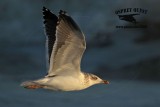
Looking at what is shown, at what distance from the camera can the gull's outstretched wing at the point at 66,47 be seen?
48.2 feet

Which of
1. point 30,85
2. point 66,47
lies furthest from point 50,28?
point 30,85

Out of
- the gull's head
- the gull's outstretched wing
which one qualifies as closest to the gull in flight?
the gull's outstretched wing

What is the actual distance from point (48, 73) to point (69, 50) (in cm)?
104

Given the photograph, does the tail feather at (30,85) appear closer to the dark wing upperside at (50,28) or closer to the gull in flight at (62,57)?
the gull in flight at (62,57)

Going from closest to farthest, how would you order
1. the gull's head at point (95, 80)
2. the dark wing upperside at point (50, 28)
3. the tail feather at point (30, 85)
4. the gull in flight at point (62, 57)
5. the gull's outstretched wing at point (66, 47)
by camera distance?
the gull's outstretched wing at point (66, 47), the gull in flight at point (62, 57), the tail feather at point (30, 85), the dark wing upperside at point (50, 28), the gull's head at point (95, 80)

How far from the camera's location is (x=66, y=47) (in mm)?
15312

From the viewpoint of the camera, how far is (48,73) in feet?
52.0

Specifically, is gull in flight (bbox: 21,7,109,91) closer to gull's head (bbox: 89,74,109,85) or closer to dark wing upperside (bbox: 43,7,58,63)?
dark wing upperside (bbox: 43,7,58,63)

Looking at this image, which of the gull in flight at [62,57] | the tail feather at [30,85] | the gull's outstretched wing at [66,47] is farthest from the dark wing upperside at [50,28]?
the tail feather at [30,85]

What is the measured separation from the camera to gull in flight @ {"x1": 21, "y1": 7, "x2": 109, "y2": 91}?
15.0 meters

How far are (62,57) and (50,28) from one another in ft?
3.31

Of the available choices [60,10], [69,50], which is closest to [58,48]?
[69,50]

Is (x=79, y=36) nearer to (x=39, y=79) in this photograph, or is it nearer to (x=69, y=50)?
(x=69, y=50)

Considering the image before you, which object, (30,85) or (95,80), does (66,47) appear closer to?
(30,85)
